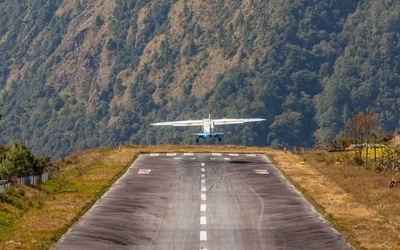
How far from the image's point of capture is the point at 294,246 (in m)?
38.0

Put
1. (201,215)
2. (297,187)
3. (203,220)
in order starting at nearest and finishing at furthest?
1. (203,220)
2. (201,215)
3. (297,187)

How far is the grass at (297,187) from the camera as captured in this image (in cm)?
4134

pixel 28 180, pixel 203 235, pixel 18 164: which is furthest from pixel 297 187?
pixel 203 235

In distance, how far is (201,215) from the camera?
157 ft

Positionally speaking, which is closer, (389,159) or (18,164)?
(18,164)

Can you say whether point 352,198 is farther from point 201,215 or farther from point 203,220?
point 203,220

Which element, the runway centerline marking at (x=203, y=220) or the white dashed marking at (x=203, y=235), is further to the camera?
the runway centerline marking at (x=203, y=220)

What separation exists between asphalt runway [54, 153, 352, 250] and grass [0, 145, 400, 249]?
911 millimetres

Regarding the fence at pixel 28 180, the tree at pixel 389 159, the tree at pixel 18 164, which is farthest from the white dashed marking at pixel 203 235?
the tree at pixel 389 159

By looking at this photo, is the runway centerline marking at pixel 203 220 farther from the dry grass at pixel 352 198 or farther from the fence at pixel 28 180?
the fence at pixel 28 180

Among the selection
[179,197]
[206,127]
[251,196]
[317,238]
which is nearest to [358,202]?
[251,196]

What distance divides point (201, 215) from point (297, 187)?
16.3m

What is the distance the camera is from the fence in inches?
2237

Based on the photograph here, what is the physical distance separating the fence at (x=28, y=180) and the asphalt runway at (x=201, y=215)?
227 inches
